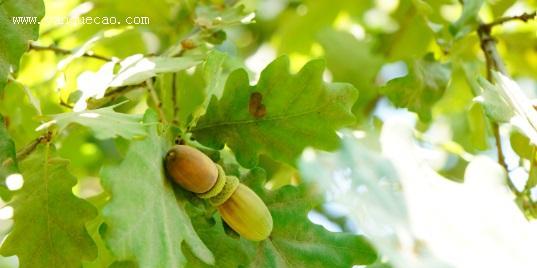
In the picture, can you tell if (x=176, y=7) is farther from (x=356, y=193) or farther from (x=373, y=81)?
(x=356, y=193)

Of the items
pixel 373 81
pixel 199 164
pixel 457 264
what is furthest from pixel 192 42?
pixel 373 81

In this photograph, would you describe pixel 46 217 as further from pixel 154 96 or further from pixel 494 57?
pixel 494 57

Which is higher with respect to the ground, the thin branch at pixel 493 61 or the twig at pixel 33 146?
the thin branch at pixel 493 61

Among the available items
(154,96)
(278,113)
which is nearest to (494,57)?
(278,113)

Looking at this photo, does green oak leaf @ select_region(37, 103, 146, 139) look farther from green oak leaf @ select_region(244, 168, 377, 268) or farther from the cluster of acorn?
green oak leaf @ select_region(244, 168, 377, 268)

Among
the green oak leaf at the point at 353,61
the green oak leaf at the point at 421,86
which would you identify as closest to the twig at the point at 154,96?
the green oak leaf at the point at 421,86

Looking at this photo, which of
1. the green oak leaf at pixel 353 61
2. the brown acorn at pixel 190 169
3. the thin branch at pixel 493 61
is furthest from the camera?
the green oak leaf at pixel 353 61

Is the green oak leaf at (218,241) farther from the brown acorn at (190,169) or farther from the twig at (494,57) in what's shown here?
the twig at (494,57)

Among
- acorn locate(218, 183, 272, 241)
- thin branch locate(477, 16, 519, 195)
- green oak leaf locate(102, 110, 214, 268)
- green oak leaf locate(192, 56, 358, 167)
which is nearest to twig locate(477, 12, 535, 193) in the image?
thin branch locate(477, 16, 519, 195)
